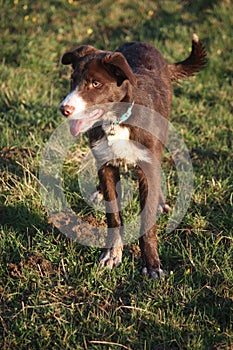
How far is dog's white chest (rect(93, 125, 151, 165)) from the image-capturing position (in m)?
3.42

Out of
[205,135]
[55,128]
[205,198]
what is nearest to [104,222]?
[205,198]

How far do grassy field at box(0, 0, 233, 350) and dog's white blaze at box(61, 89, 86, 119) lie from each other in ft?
3.26

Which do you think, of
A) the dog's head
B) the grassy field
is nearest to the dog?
the dog's head

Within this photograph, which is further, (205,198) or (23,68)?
(23,68)

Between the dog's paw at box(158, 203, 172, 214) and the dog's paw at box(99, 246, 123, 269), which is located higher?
the dog's paw at box(158, 203, 172, 214)

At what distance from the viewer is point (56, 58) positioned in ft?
20.9

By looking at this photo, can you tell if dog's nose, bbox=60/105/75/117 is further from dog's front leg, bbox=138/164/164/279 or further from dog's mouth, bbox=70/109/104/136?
dog's front leg, bbox=138/164/164/279

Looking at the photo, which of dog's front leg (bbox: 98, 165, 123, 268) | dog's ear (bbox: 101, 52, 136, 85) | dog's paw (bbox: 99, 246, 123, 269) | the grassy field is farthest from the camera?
dog's front leg (bbox: 98, 165, 123, 268)

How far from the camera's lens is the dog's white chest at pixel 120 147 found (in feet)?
11.2

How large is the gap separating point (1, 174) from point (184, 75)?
6.10 ft

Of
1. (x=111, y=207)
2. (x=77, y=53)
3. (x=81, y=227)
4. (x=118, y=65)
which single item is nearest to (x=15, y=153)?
(x=81, y=227)

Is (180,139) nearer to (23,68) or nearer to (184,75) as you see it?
(184,75)

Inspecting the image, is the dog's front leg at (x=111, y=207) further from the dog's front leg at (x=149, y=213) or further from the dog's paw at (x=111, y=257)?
the dog's front leg at (x=149, y=213)

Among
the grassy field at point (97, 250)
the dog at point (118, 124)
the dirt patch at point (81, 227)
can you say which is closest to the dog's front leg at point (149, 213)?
the dog at point (118, 124)
